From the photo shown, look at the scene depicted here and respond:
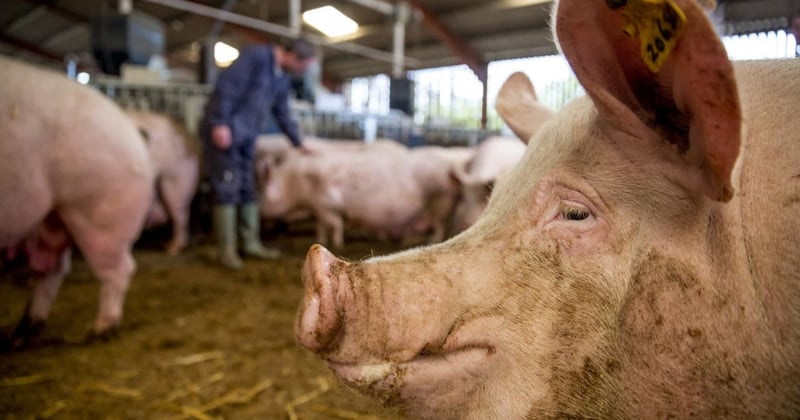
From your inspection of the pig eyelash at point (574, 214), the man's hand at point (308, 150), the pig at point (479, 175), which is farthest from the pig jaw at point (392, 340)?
the man's hand at point (308, 150)

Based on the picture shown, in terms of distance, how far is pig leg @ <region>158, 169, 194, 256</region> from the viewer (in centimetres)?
654

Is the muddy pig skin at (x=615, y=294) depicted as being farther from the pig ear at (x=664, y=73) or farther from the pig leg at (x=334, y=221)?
the pig leg at (x=334, y=221)

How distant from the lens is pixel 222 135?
17.3ft

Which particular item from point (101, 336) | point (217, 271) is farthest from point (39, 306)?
point (217, 271)

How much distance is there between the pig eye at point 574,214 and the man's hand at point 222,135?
4655 mm

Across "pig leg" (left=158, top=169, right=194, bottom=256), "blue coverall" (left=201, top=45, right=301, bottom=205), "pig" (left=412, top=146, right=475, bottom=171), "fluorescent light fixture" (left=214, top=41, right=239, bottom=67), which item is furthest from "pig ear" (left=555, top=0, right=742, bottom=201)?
"fluorescent light fixture" (left=214, top=41, right=239, bottom=67)

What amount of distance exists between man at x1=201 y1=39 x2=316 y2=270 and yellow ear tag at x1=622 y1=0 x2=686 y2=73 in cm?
485

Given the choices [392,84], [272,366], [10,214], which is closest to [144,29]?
[392,84]

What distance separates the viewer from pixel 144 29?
7773 millimetres

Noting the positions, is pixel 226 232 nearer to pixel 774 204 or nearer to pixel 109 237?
pixel 109 237

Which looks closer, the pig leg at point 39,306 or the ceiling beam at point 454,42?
the pig leg at point 39,306

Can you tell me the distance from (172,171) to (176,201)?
14.5 inches

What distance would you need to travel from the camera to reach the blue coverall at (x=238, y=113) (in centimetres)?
541

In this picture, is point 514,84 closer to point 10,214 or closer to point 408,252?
point 408,252
